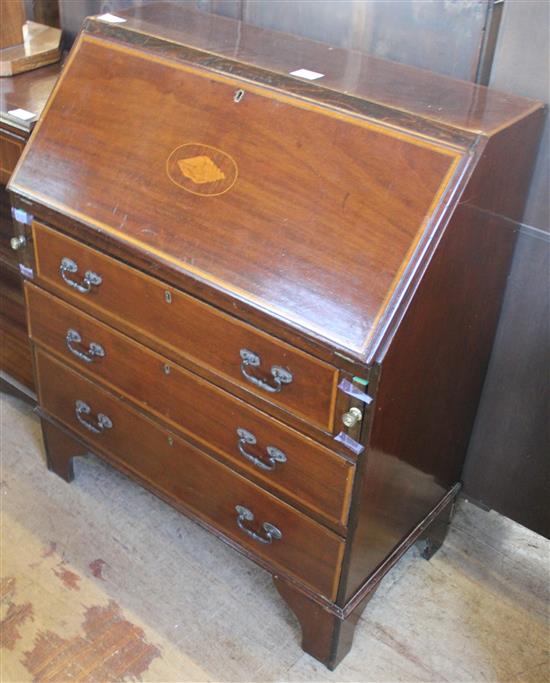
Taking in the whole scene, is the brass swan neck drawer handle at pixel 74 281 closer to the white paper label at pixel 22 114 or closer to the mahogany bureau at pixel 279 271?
the mahogany bureau at pixel 279 271

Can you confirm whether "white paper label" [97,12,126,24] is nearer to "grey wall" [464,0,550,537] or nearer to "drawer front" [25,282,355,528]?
"drawer front" [25,282,355,528]

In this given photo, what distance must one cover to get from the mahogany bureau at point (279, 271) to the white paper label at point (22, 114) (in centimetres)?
12

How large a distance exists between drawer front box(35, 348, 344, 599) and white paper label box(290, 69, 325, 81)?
2.73ft

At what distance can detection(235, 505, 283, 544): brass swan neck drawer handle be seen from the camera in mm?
1937

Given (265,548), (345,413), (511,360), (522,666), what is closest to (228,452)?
(265,548)

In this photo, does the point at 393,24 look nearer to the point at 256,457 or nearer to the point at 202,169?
the point at 202,169

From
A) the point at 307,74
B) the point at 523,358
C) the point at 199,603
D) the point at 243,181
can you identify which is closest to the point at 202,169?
the point at 243,181

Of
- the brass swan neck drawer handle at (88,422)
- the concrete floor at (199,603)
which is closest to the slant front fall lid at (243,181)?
the brass swan neck drawer handle at (88,422)

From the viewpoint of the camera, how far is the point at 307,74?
1790 millimetres

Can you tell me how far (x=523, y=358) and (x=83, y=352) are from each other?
103 centimetres

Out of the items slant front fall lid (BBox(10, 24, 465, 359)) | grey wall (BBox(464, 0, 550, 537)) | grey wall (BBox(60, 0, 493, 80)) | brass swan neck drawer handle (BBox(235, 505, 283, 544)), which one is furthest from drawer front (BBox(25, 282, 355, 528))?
grey wall (BBox(60, 0, 493, 80))

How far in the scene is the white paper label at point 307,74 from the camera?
177cm

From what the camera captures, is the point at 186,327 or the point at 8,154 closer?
the point at 186,327

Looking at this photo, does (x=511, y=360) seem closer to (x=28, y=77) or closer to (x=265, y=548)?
(x=265, y=548)
